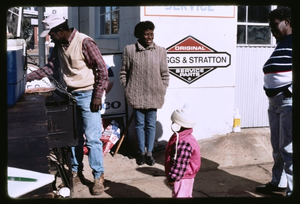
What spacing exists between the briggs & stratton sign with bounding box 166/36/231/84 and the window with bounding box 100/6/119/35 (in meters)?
1.89

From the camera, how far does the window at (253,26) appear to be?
21.0 ft

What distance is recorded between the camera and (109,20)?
8.01 metres

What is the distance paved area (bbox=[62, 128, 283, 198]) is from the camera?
4590 mm

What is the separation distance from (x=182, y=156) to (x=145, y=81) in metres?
2.32

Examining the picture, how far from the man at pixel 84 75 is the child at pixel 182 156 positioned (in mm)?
1299

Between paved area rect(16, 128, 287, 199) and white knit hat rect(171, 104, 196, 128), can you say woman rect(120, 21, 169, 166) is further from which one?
white knit hat rect(171, 104, 196, 128)

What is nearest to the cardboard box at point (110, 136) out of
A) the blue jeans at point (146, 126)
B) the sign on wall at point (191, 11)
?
the blue jeans at point (146, 126)

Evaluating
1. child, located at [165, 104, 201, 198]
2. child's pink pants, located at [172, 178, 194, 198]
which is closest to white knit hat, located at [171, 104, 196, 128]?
child, located at [165, 104, 201, 198]

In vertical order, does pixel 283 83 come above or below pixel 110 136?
above

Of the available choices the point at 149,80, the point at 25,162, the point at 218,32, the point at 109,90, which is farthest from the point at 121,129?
the point at 25,162

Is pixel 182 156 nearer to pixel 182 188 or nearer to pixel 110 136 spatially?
pixel 182 188

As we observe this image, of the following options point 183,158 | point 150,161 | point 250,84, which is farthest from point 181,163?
point 250,84

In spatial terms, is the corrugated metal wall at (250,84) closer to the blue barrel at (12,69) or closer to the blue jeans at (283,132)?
the blue jeans at (283,132)

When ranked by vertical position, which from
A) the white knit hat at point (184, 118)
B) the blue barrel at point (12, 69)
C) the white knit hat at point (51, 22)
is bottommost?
the white knit hat at point (184, 118)
